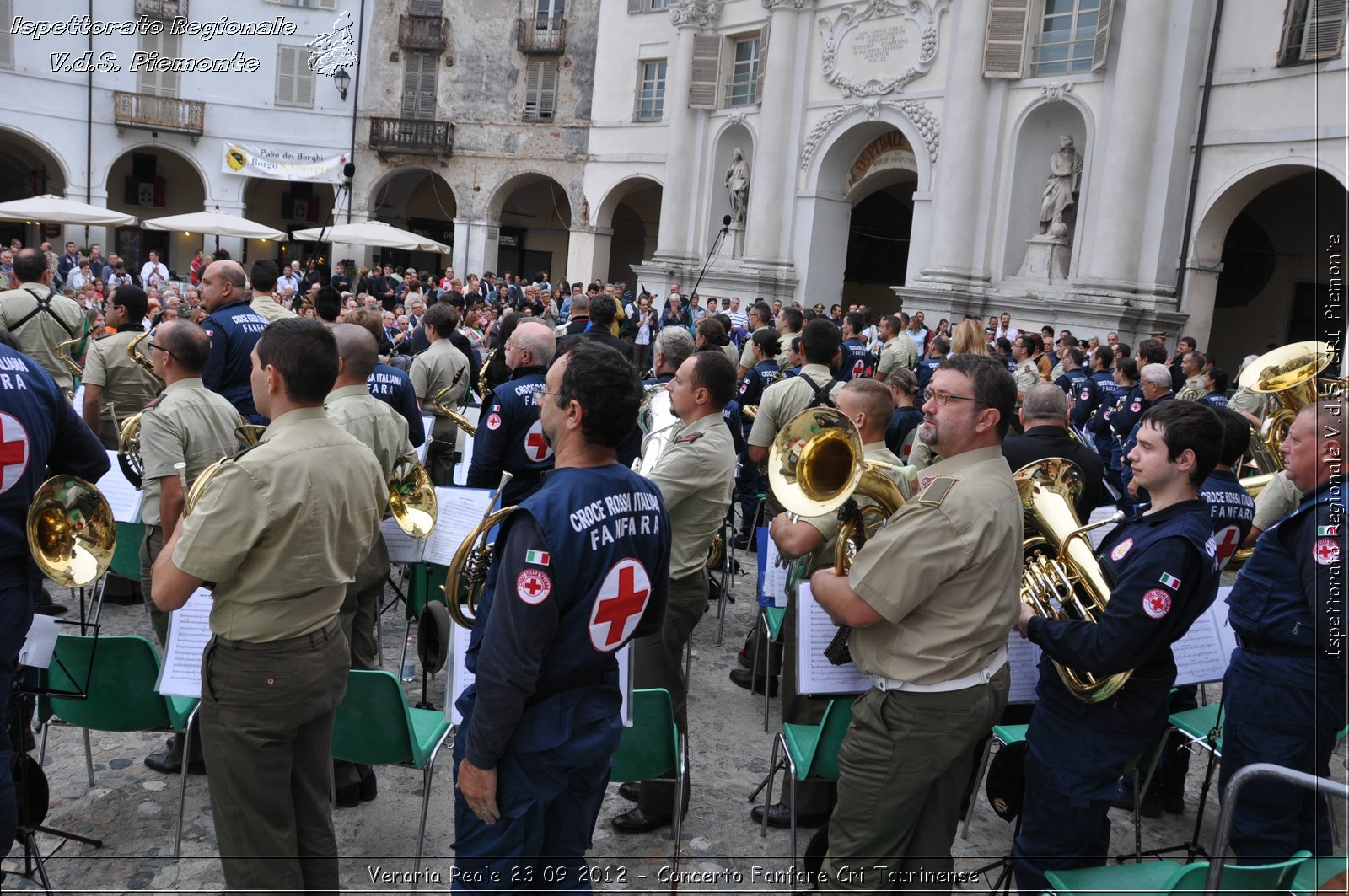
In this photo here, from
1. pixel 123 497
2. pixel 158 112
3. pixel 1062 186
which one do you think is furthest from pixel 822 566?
pixel 158 112

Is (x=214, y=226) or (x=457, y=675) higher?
(x=214, y=226)

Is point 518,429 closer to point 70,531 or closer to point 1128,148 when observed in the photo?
point 70,531

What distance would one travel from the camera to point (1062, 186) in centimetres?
1819

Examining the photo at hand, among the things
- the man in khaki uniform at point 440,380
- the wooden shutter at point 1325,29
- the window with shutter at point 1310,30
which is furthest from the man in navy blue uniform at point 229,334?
the wooden shutter at point 1325,29

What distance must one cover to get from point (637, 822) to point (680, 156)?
2219 cm

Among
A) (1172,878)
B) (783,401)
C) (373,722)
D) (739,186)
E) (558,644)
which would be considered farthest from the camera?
(739,186)

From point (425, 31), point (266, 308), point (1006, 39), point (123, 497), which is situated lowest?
point (123, 497)

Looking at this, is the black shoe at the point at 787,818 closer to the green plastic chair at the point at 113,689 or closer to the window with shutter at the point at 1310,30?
the green plastic chair at the point at 113,689

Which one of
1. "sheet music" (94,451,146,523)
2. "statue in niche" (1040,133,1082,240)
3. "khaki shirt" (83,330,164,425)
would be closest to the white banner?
"statue in niche" (1040,133,1082,240)

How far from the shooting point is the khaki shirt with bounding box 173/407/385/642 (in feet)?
9.75

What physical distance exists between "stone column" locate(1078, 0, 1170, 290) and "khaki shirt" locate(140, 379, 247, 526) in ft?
50.4

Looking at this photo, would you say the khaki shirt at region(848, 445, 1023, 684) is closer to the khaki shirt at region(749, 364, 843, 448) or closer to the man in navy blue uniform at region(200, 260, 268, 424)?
the khaki shirt at region(749, 364, 843, 448)

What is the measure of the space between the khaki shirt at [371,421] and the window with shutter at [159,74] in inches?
1189

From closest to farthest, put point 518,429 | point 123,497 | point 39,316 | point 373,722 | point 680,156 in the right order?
1. point 373,722
2. point 518,429
3. point 123,497
4. point 39,316
5. point 680,156
